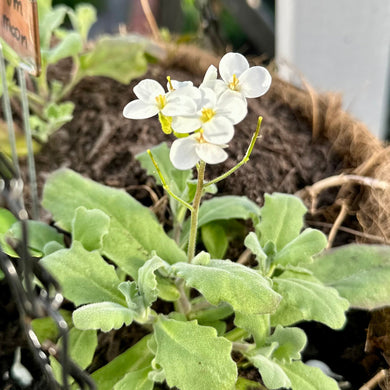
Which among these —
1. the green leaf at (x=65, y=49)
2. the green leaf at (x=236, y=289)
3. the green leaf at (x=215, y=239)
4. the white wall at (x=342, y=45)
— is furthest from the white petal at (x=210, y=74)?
the white wall at (x=342, y=45)

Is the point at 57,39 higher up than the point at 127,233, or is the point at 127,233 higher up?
the point at 57,39

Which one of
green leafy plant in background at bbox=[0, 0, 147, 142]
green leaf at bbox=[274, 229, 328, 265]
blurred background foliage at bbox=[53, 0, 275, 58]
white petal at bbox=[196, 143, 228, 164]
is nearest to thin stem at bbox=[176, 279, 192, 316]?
green leaf at bbox=[274, 229, 328, 265]

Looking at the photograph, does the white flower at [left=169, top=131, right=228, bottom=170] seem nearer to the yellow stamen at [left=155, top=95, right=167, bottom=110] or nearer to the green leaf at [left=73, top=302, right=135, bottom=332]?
the yellow stamen at [left=155, top=95, right=167, bottom=110]

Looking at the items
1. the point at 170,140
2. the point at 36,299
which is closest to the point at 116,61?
the point at 170,140

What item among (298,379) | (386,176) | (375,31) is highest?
(375,31)

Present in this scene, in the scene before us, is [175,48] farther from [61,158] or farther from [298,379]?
[298,379]

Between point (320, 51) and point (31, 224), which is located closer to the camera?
point (31, 224)

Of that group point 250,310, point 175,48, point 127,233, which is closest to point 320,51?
point 175,48
